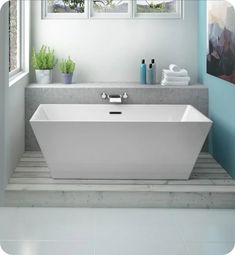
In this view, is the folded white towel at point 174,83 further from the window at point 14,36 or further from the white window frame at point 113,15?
the window at point 14,36

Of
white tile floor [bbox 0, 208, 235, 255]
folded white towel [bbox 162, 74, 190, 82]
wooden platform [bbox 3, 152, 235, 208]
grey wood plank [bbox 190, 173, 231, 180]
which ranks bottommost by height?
white tile floor [bbox 0, 208, 235, 255]

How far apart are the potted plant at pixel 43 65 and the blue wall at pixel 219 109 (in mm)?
1713

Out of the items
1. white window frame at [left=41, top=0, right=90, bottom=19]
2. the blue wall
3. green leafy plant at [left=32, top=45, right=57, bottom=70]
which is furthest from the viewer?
white window frame at [left=41, top=0, right=90, bottom=19]

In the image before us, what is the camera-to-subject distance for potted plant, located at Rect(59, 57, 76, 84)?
19.6 feet

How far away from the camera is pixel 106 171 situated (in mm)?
4637

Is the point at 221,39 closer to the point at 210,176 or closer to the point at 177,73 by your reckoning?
the point at 177,73

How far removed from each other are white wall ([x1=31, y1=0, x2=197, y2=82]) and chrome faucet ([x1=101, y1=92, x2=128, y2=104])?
55 centimetres

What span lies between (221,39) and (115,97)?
4.26 ft

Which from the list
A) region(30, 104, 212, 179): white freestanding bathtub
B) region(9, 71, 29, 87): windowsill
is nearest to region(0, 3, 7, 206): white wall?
region(30, 104, 212, 179): white freestanding bathtub

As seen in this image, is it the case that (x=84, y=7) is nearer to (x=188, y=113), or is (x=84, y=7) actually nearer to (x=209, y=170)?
(x=188, y=113)

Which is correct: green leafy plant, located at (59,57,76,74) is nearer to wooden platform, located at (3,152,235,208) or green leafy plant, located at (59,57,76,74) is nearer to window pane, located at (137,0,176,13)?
window pane, located at (137,0,176,13)

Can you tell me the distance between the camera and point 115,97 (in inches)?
222

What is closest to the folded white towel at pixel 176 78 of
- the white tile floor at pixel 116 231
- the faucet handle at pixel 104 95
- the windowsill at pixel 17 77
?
the faucet handle at pixel 104 95

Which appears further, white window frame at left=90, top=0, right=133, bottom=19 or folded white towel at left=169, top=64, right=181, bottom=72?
white window frame at left=90, top=0, right=133, bottom=19
